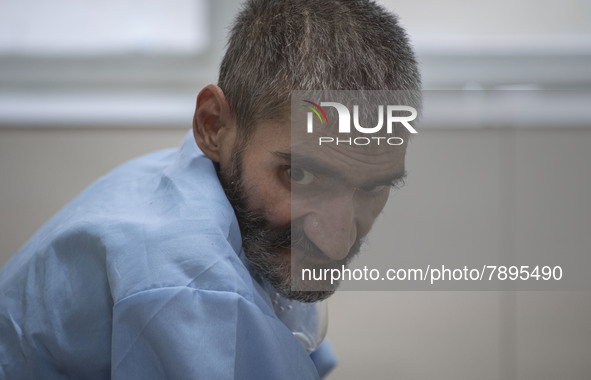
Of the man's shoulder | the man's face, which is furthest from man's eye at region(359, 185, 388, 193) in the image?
the man's shoulder

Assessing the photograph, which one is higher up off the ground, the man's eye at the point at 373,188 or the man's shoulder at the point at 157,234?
the man's eye at the point at 373,188

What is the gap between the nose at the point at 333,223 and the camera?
1.94 ft

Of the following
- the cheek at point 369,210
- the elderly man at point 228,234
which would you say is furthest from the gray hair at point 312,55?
the cheek at point 369,210

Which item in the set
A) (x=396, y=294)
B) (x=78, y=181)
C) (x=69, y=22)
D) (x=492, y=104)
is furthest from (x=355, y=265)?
(x=69, y=22)

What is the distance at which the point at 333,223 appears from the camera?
1.94 ft

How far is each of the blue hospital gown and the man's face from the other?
1.5 inches

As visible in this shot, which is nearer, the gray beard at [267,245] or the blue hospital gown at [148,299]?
the blue hospital gown at [148,299]

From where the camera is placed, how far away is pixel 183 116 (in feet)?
4.50

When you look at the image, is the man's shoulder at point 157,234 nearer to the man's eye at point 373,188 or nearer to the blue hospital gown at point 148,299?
the blue hospital gown at point 148,299

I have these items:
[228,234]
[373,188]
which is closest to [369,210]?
[373,188]

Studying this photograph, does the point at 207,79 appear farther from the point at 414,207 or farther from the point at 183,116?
the point at 414,207

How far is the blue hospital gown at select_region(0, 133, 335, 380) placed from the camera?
1.62 feet

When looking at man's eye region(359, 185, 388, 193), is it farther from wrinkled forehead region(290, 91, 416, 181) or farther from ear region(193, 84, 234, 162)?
ear region(193, 84, 234, 162)

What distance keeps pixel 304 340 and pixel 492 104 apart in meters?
0.40
